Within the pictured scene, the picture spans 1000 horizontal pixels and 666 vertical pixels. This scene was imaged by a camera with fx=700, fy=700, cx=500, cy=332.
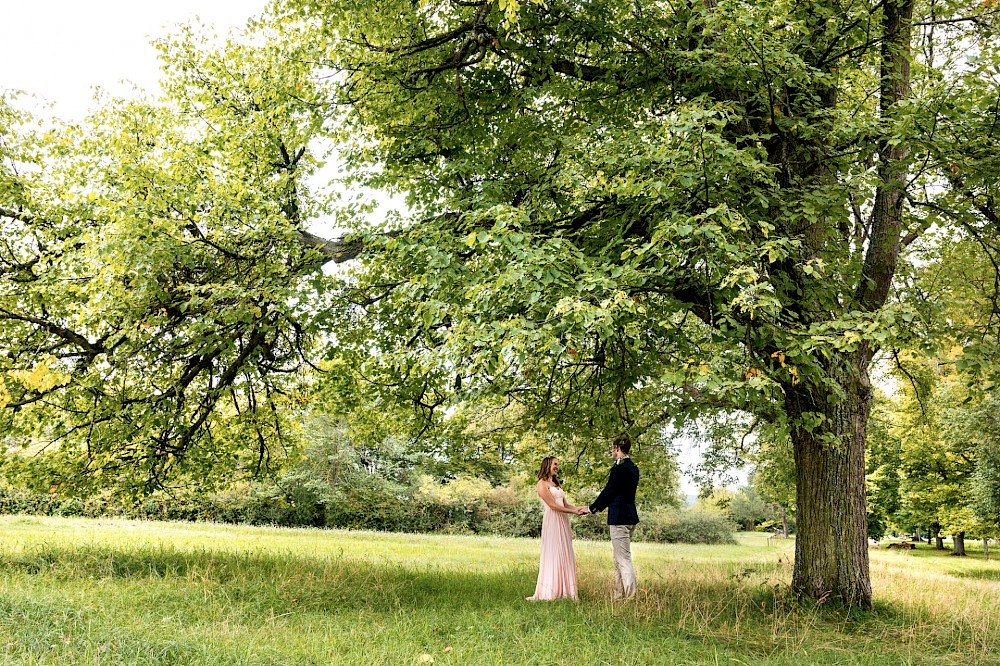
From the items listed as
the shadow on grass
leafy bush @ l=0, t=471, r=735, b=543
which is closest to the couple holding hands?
the shadow on grass

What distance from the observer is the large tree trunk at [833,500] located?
8.98m

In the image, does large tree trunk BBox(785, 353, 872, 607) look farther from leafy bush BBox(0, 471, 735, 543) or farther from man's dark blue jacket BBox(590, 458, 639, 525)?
leafy bush BBox(0, 471, 735, 543)

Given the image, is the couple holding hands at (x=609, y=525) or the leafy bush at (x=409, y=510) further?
the leafy bush at (x=409, y=510)

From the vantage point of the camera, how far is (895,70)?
8844 millimetres

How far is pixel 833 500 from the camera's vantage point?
29.9 ft

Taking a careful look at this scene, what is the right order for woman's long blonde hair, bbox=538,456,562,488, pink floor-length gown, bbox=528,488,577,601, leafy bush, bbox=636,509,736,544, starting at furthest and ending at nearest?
leafy bush, bbox=636,509,736,544 < woman's long blonde hair, bbox=538,456,562,488 < pink floor-length gown, bbox=528,488,577,601

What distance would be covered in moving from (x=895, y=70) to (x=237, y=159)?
9.07 metres

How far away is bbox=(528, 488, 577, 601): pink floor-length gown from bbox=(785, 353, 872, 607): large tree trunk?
3.02m

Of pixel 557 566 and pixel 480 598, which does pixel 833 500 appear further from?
pixel 480 598

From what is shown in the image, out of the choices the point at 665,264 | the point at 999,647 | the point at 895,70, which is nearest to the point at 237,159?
the point at 665,264

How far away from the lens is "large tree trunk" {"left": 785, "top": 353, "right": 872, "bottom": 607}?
8.98 meters

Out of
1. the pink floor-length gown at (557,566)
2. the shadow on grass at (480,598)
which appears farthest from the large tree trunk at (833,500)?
the pink floor-length gown at (557,566)

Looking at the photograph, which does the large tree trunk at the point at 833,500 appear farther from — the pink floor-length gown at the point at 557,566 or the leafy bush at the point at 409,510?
the leafy bush at the point at 409,510

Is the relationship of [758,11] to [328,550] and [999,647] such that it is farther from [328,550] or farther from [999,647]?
[328,550]
